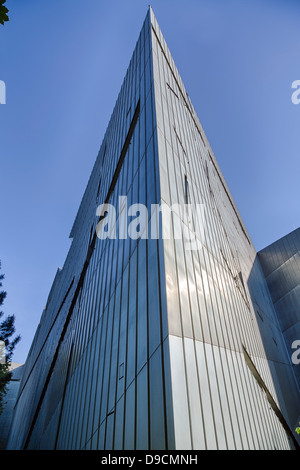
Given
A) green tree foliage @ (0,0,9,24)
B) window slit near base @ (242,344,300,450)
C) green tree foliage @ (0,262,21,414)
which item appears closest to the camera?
green tree foliage @ (0,0,9,24)

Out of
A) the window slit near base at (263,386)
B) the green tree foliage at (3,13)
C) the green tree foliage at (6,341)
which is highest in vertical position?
the green tree foliage at (6,341)

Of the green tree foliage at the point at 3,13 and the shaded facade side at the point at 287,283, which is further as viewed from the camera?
the shaded facade side at the point at 287,283

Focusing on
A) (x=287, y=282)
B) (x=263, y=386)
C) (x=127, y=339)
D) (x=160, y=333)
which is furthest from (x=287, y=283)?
(x=160, y=333)

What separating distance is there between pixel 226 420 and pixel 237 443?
1.29 ft

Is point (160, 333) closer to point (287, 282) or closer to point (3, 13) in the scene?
point (3, 13)

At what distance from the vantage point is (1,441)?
1377 inches

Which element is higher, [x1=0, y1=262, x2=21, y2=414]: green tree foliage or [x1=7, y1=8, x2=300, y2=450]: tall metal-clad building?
[x1=0, y1=262, x2=21, y2=414]: green tree foliage

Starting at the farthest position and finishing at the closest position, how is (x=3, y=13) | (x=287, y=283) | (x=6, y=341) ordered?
(x=6, y=341)
(x=287, y=283)
(x=3, y=13)

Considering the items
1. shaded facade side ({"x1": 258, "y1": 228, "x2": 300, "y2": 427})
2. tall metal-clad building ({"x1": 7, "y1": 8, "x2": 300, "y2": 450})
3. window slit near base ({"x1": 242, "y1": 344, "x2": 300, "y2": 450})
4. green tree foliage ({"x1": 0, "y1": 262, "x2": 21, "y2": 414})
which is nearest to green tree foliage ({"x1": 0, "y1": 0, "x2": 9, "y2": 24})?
tall metal-clad building ({"x1": 7, "y1": 8, "x2": 300, "y2": 450})

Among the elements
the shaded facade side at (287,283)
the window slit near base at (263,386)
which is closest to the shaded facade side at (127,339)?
the window slit near base at (263,386)

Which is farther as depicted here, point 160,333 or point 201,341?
point 201,341

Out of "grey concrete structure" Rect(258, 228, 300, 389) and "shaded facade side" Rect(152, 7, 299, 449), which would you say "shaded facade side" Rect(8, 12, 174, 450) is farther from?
"grey concrete structure" Rect(258, 228, 300, 389)

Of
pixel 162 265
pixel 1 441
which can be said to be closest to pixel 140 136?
pixel 162 265

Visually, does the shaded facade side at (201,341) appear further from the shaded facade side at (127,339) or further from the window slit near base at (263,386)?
the shaded facade side at (127,339)
